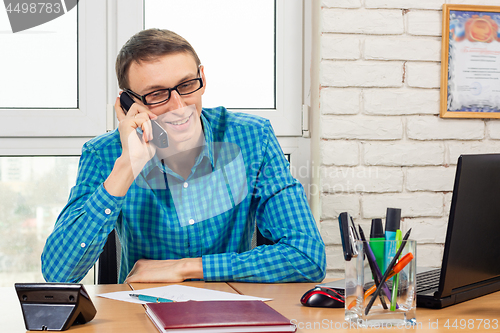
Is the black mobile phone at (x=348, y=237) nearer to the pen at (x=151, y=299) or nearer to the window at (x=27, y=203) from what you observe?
the pen at (x=151, y=299)

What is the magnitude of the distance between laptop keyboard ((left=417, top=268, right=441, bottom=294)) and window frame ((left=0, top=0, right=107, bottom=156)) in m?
1.20

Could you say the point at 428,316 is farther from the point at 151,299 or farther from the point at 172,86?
the point at 172,86

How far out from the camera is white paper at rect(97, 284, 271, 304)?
834mm

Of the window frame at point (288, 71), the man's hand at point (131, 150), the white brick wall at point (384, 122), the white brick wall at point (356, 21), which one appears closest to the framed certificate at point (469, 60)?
the white brick wall at point (384, 122)

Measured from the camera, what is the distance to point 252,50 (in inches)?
70.4

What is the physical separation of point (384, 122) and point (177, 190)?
789 millimetres

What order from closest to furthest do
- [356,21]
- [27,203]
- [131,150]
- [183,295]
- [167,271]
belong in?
[183,295], [167,271], [131,150], [356,21], [27,203]

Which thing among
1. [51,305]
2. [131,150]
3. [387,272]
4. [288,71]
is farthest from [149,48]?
[387,272]

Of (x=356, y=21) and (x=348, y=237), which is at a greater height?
(x=356, y=21)

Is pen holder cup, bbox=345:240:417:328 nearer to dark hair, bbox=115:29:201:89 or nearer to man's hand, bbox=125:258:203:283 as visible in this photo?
man's hand, bbox=125:258:203:283

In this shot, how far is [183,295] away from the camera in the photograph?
2.83ft

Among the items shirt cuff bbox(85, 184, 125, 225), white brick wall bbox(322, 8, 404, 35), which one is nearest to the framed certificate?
white brick wall bbox(322, 8, 404, 35)

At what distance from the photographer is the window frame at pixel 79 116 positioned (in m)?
1.65

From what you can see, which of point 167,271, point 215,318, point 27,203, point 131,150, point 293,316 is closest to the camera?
point 215,318
